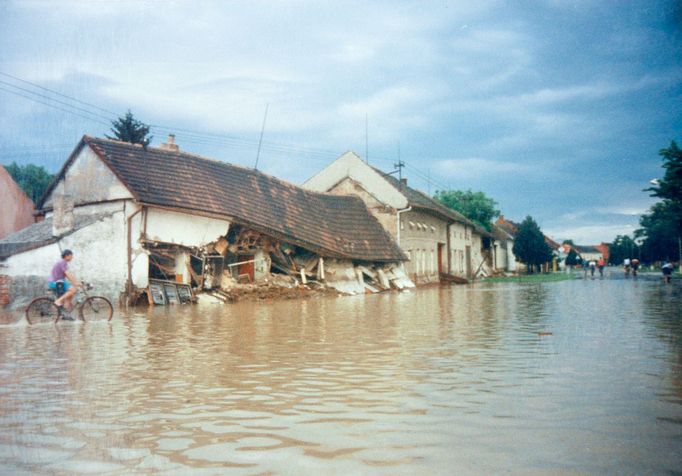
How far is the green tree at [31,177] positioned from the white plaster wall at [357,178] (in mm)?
27113

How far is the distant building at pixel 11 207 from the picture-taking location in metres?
33.6

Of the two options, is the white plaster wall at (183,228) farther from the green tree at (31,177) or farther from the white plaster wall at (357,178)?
the green tree at (31,177)

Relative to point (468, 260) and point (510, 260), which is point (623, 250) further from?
point (468, 260)

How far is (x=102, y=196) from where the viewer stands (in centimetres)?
2336

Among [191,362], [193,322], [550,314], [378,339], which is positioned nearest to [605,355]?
[378,339]

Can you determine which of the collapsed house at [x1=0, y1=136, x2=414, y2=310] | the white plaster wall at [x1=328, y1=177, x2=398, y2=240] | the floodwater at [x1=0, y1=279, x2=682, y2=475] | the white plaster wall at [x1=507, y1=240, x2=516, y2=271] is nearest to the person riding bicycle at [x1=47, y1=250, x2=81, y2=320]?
the floodwater at [x1=0, y1=279, x2=682, y2=475]

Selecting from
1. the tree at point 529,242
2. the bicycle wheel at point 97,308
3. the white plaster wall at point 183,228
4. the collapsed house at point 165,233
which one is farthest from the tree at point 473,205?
the bicycle wheel at point 97,308

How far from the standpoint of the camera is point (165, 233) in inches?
917

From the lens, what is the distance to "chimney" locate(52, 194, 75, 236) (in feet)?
73.2

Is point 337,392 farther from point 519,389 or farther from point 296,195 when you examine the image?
point 296,195

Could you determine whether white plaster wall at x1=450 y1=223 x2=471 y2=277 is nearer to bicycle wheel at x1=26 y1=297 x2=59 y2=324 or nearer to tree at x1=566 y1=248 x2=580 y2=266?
bicycle wheel at x1=26 y1=297 x2=59 y2=324

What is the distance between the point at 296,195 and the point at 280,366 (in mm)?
27118

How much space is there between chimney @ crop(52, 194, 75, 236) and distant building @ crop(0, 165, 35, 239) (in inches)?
495

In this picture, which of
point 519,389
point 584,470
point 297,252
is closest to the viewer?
point 584,470
